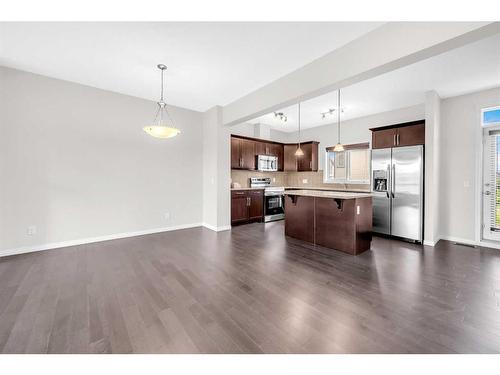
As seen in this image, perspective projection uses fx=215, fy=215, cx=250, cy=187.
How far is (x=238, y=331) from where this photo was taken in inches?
66.5

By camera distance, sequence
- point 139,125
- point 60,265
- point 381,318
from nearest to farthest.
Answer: point 381,318 < point 60,265 < point 139,125

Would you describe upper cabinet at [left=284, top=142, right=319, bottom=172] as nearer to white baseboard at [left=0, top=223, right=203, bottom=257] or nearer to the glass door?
the glass door

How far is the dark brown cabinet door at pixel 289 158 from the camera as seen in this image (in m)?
7.01

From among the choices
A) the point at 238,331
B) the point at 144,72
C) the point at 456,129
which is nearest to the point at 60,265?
the point at 238,331

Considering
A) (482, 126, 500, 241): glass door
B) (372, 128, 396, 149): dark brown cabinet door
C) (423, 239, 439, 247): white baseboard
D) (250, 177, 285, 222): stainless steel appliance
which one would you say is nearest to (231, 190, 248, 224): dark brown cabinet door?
(250, 177, 285, 222): stainless steel appliance

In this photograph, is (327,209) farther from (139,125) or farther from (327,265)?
(139,125)

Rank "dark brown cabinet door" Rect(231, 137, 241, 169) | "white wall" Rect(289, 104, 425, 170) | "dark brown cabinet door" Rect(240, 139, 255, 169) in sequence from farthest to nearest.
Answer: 1. "dark brown cabinet door" Rect(240, 139, 255, 169)
2. "dark brown cabinet door" Rect(231, 137, 241, 169)
3. "white wall" Rect(289, 104, 425, 170)

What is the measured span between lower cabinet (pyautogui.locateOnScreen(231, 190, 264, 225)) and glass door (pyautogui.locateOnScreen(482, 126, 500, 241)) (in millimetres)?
4546

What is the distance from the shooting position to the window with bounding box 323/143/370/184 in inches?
232

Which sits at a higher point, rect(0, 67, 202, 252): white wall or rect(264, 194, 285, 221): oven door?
rect(0, 67, 202, 252): white wall

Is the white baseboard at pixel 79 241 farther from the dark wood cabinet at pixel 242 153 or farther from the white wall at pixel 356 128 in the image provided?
the white wall at pixel 356 128
